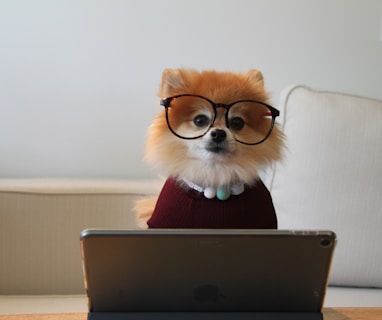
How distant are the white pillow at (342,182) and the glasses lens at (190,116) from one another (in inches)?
20.5

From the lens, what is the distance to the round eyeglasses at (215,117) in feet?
3.28

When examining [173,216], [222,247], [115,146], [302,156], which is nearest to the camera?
[222,247]

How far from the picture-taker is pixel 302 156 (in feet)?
Answer: 4.94

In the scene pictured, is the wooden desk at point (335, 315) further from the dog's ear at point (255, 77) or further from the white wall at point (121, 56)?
the white wall at point (121, 56)

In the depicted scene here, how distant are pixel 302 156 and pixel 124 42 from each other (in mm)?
754

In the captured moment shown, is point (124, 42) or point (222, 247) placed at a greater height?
point (124, 42)

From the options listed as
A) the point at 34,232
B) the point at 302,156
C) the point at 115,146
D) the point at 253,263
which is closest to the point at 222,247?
the point at 253,263

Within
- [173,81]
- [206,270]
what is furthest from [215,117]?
[206,270]

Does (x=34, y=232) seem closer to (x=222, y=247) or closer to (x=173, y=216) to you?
(x=173, y=216)

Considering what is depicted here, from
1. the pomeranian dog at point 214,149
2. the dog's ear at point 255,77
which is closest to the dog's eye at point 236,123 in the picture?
the pomeranian dog at point 214,149

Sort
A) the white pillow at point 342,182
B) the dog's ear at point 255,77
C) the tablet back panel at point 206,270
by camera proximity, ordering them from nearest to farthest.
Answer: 1. the tablet back panel at point 206,270
2. the dog's ear at point 255,77
3. the white pillow at point 342,182

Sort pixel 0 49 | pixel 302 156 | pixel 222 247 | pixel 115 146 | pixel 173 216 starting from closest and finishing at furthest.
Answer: pixel 222 247 → pixel 173 216 → pixel 302 156 → pixel 0 49 → pixel 115 146

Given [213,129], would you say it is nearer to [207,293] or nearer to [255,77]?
[255,77]

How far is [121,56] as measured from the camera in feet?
5.65
